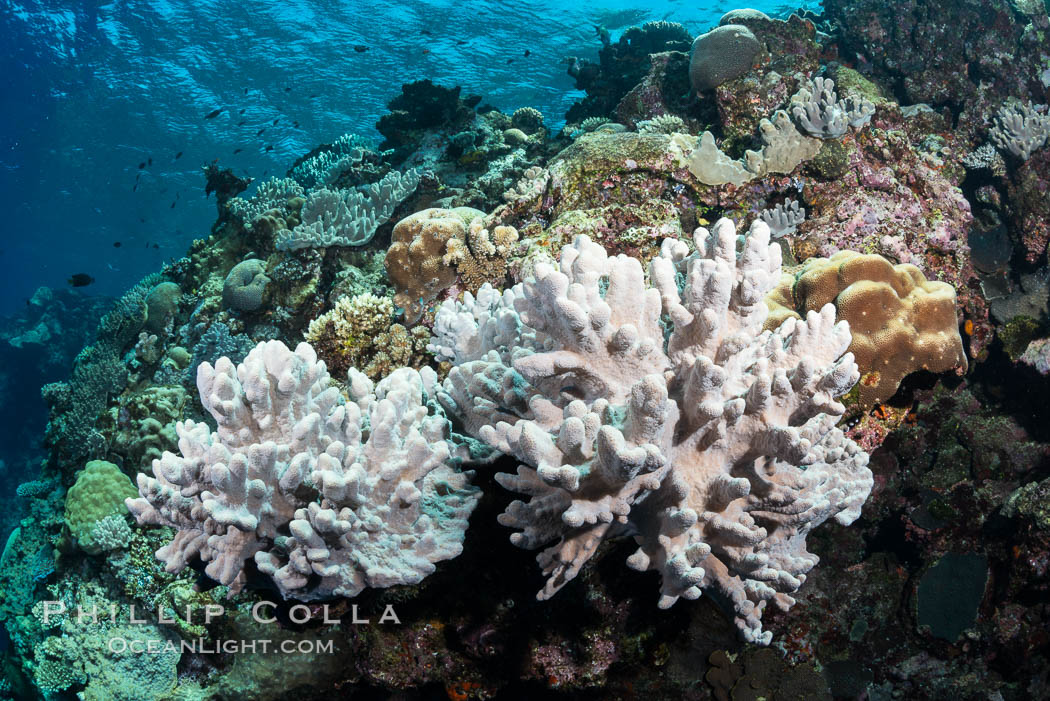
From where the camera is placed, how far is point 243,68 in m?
34.4

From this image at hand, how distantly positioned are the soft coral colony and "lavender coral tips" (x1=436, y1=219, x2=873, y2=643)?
13 mm

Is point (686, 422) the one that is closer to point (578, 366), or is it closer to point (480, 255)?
point (578, 366)

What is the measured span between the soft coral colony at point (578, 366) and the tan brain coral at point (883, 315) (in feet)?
0.07

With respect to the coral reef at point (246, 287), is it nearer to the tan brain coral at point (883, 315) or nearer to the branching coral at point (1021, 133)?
the tan brain coral at point (883, 315)

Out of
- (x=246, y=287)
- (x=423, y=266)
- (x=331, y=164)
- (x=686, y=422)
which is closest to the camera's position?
(x=686, y=422)

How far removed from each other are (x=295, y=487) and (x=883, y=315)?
4087 mm

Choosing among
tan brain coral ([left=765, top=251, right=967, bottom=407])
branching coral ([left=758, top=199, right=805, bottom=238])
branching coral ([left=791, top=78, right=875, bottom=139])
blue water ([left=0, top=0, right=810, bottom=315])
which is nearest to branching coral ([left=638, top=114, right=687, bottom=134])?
branching coral ([left=791, top=78, right=875, bottom=139])

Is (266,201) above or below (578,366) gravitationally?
below

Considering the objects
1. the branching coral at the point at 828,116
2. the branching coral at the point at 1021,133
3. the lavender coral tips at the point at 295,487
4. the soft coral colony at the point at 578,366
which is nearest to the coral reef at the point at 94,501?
the soft coral colony at the point at 578,366

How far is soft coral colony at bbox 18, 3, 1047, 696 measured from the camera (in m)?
1.97

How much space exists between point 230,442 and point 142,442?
5.23 m

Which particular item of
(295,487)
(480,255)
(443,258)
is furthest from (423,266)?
(295,487)

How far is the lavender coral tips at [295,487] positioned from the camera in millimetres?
2129

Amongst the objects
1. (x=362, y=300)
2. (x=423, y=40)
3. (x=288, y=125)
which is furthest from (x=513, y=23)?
(x=362, y=300)
